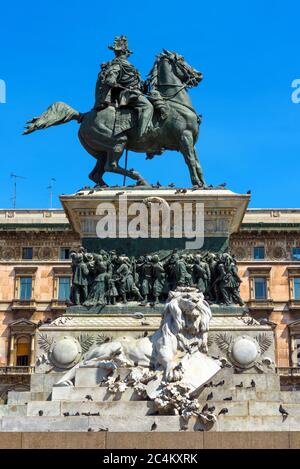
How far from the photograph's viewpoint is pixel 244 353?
19.7 metres

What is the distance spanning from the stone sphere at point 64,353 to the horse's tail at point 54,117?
22.1 feet

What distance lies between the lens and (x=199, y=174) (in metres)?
23.7

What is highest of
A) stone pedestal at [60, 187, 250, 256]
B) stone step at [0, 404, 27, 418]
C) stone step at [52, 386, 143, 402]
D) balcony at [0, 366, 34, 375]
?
balcony at [0, 366, 34, 375]

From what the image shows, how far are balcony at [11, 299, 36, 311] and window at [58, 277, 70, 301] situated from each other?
2.04 meters

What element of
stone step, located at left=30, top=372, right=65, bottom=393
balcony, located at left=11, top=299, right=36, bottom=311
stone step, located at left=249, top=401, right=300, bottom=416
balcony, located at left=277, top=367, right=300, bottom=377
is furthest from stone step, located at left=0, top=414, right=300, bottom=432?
balcony, located at left=11, top=299, right=36, bottom=311

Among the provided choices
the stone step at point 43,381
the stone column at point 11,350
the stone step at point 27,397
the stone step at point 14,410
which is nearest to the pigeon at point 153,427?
the stone step at point 14,410

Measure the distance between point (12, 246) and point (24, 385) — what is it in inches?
462

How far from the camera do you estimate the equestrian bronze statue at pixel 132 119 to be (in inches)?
933

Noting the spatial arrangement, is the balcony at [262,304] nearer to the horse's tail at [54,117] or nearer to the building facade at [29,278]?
the building facade at [29,278]

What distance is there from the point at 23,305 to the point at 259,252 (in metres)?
18.1

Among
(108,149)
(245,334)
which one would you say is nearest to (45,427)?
(245,334)

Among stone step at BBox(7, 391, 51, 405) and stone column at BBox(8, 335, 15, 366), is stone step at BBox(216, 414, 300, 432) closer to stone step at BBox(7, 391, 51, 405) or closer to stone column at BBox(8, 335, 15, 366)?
stone step at BBox(7, 391, 51, 405)

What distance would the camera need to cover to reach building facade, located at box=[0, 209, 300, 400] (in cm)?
6278

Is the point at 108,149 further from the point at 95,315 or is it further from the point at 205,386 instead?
the point at 205,386
